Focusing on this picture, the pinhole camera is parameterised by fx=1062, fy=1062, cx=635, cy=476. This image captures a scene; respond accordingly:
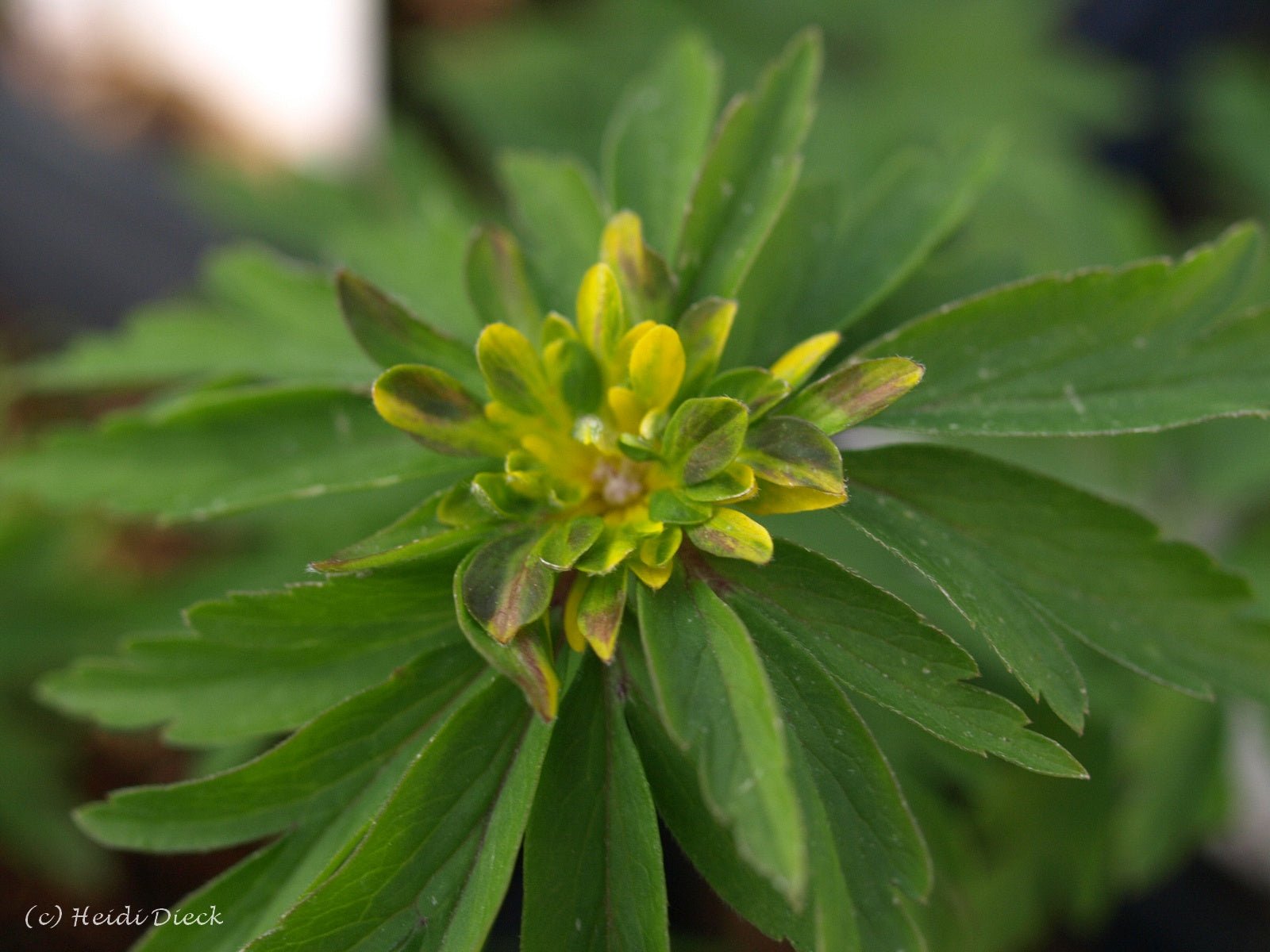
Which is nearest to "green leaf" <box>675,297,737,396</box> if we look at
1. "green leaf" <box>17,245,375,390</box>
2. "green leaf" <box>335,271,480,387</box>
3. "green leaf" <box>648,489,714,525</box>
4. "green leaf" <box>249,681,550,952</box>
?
"green leaf" <box>648,489,714,525</box>

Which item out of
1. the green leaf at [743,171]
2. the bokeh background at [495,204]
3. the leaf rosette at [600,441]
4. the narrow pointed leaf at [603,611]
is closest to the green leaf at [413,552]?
the leaf rosette at [600,441]

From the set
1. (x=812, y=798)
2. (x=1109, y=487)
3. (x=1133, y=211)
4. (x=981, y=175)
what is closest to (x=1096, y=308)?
(x=981, y=175)

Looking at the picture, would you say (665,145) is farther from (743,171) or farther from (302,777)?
(302,777)

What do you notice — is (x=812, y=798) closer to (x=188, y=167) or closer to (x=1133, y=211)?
(x=1133, y=211)

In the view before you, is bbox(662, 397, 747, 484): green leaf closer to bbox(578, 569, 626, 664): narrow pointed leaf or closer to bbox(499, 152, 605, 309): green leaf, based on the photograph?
bbox(578, 569, 626, 664): narrow pointed leaf

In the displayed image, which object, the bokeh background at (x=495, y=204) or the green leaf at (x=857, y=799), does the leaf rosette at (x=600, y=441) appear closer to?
the green leaf at (x=857, y=799)
